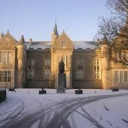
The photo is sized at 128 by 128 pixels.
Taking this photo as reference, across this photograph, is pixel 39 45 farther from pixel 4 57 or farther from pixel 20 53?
pixel 4 57

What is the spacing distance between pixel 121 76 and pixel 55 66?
46.0 feet

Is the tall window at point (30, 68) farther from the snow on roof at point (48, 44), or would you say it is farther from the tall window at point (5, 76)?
the tall window at point (5, 76)

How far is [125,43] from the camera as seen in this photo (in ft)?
89.7

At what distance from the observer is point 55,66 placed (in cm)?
6812

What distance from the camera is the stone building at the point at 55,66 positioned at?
65.6m

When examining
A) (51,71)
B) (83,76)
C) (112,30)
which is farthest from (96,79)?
(112,30)

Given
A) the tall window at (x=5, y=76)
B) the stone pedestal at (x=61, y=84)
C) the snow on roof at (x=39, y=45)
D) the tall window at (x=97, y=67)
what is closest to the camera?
the stone pedestal at (x=61, y=84)

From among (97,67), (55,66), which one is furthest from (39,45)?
(97,67)

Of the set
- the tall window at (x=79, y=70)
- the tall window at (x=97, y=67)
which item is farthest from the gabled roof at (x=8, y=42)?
the tall window at (x=97, y=67)

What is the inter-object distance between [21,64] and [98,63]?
16.5 m

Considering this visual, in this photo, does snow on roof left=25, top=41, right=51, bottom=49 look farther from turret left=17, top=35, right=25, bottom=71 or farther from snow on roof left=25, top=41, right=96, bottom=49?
turret left=17, top=35, right=25, bottom=71

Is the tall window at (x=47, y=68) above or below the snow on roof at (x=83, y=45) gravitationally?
below

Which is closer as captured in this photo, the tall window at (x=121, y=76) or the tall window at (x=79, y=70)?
the tall window at (x=121, y=76)

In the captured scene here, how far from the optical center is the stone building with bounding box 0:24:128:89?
65.6 meters
